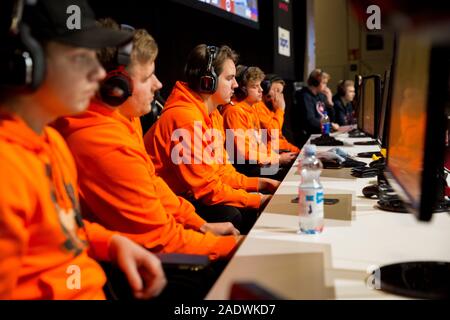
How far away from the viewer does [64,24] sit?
1.00 metres

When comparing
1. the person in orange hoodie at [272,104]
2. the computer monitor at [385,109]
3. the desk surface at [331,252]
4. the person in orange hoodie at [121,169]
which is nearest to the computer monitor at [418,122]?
the desk surface at [331,252]

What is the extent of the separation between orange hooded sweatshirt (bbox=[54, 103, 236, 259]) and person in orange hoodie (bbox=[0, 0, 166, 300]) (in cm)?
29

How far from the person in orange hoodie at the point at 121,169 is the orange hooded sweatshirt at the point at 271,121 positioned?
3.19m

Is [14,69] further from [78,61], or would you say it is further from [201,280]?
[201,280]

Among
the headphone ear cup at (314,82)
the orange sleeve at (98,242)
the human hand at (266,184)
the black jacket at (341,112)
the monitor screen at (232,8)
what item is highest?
the monitor screen at (232,8)

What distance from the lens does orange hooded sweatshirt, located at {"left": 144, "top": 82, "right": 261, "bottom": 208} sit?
221 cm

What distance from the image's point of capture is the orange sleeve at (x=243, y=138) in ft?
11.9

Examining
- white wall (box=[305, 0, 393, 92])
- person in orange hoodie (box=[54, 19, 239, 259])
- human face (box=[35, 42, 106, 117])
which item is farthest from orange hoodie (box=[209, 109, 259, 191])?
white wall (box=[305, 0, 393, 92])

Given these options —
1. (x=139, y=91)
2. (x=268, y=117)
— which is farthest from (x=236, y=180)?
(x=268, y=117)

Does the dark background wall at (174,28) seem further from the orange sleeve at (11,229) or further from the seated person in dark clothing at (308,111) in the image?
the orange sleeve at (11,229)

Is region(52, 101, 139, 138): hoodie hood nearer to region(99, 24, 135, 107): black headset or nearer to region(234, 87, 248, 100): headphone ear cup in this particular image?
region(99, 24, 135, 107): black headset

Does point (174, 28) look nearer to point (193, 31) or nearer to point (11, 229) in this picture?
point (193, 31)
